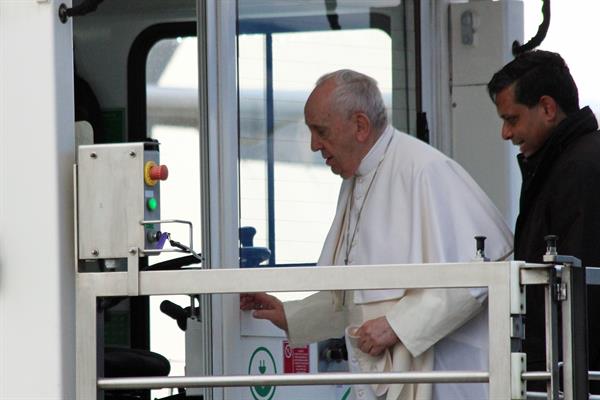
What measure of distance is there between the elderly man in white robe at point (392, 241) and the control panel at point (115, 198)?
4.25ft

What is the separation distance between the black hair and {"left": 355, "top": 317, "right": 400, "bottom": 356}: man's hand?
848mm

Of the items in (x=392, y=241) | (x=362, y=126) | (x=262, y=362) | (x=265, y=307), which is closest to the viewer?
(x=392, y=241)

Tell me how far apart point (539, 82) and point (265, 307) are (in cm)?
117

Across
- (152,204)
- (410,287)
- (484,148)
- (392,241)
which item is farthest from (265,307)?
(410,287)

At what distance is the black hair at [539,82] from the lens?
463 centimetres

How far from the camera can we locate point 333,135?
472 cm

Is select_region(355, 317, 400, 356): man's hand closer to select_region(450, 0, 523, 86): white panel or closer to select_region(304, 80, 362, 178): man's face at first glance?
select_region(304, 80, 362, 178): man's face

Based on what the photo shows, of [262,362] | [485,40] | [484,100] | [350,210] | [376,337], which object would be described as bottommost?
[262,362]

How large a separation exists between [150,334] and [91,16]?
1375 mm

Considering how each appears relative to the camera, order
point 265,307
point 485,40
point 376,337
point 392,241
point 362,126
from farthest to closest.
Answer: point 485,40 → point 265,307 → point 362,126 → point 392,241 → point 376,337

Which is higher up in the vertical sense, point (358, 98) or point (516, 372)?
point (358, 98)

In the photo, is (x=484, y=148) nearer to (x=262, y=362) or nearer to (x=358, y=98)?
(x=358, y=98)

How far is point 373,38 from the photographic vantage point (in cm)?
562

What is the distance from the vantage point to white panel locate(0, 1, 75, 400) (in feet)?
10.9
